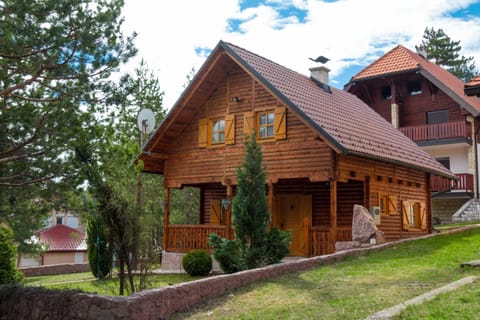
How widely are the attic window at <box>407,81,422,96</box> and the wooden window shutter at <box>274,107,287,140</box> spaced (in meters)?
16.6

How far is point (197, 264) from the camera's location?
14484 millimetres

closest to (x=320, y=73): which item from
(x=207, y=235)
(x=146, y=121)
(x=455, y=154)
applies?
(x=207, y=235)

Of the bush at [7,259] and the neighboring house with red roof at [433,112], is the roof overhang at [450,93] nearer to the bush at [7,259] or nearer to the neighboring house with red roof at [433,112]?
the neighboring house with red roof at [433,112]

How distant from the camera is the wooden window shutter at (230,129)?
17547 millimetres

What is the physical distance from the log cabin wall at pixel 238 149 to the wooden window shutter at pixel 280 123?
0.10m

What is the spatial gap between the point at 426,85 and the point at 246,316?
2499 cm

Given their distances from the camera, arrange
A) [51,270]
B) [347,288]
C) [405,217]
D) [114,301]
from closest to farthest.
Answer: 1. [114,301]
2. [347,288]
3. [405,217]
4. [51,270]

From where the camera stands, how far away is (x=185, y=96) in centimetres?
1798

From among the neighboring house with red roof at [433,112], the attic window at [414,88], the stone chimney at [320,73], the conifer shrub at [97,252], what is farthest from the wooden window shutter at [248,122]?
the attic window at [414,88]

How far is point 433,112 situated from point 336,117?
47.1 ft

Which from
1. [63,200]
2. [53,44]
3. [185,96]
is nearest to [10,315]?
[63,200]

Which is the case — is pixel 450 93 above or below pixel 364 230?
above

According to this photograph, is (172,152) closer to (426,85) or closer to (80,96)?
(80,96)

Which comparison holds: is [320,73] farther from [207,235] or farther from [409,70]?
[409,70]
